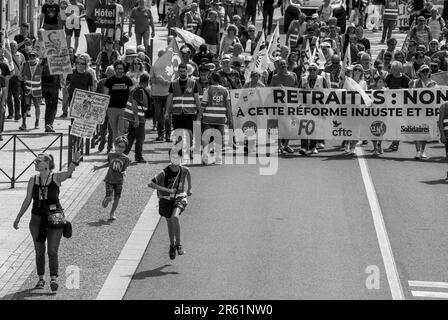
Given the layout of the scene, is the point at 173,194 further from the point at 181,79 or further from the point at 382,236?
the point at 181,79

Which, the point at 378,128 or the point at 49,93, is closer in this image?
the point at 378,128

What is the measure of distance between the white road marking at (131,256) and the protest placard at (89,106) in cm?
289

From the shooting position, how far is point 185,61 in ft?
96.6

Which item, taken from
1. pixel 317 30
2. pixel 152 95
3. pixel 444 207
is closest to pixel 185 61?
pixel 152 95

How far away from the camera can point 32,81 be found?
1189 inches

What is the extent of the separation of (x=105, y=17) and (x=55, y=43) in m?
4.15

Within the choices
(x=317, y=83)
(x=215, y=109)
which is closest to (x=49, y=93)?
(x=215, y=109)

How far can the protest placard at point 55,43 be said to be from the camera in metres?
29.2

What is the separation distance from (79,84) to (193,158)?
117 inches

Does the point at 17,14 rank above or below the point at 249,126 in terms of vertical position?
above

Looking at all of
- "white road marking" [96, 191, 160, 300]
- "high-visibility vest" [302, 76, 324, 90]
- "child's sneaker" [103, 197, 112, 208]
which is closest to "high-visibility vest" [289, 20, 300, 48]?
"high-visibility vest" [302, 76, 324, 90]

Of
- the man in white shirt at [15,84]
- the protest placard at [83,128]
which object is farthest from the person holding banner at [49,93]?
the protest placard at [83,128]

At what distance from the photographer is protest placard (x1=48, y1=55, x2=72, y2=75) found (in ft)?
95.1

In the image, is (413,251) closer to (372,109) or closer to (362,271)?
(362,271)
